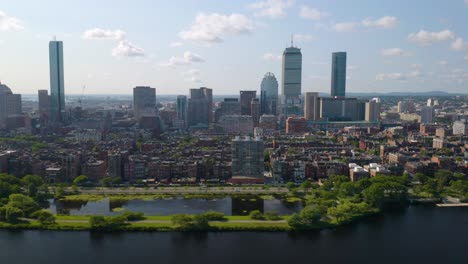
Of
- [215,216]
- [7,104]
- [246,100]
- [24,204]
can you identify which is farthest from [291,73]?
[24,204]

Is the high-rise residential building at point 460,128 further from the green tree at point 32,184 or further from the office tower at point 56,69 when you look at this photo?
the office tower at point 56,69

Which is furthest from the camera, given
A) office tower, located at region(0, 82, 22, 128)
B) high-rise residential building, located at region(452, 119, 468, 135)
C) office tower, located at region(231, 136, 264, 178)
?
office tower, located at region(0, 82, 22, 128)

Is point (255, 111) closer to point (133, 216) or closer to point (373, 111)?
point (373, 111)

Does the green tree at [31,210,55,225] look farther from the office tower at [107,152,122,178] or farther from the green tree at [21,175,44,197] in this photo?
the office tower at [107,152,122,178]

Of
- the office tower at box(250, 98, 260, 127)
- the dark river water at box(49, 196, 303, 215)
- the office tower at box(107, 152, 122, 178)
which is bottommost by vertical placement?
the dark river water at box(49, 196, 303, 215)

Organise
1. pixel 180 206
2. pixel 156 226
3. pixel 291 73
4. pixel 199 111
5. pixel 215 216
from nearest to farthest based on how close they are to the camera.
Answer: pixel 156 226 < pixel 215 216 < pixel 180 206 < pixel 199 111 < pixel 291 73

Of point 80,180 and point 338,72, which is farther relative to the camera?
point 338,72

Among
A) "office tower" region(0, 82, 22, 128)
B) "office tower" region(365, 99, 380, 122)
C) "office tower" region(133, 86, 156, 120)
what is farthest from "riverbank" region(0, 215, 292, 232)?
"office tower" region(133, 86, 156, 120)
